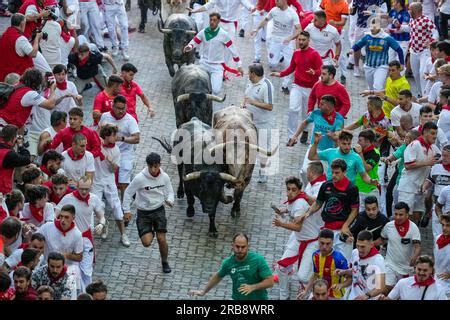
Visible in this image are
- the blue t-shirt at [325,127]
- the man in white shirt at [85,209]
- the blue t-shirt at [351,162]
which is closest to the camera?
the man in white shirt at [85,209]

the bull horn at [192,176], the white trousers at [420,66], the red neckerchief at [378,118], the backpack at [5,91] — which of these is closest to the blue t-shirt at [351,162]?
the red neckerchief at [378,118]

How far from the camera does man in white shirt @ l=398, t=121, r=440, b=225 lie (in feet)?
57.6

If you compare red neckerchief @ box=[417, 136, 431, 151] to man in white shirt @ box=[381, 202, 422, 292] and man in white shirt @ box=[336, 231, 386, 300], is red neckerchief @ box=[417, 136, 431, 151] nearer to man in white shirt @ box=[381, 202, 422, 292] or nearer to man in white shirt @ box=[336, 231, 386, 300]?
man in white shirt @ box=[381, 202, 422, 292]

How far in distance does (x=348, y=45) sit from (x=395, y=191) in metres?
8.15

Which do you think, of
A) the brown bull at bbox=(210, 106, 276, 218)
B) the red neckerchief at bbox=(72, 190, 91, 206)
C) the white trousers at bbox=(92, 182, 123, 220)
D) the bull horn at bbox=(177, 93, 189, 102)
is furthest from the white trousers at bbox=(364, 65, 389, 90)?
the red neckerchief at bbox=(72, 190, 91, 206)

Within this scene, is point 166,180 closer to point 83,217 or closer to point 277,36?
point 83,217

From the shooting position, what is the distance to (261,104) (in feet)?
64.8

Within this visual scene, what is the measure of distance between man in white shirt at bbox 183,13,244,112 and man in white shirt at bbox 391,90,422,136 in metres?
4.05

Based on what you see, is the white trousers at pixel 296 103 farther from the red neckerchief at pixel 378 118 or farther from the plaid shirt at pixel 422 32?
the plaid shirt at pixel 422 32

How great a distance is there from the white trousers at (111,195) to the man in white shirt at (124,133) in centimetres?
82

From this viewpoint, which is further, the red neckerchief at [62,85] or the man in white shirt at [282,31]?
the man in white shirt at [282,31]

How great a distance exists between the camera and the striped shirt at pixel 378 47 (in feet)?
71.6

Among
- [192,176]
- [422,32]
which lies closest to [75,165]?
[192,176]

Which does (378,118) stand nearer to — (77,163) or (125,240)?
(125,240)
